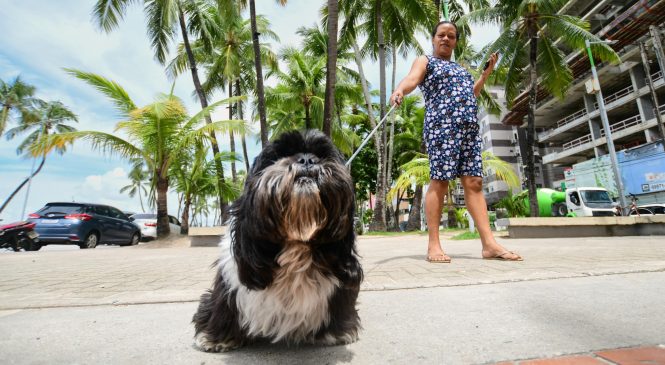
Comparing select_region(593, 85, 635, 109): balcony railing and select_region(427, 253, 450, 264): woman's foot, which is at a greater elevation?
select_region(593, 85, 635, 109): balcony railing

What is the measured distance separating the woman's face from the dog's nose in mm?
3096

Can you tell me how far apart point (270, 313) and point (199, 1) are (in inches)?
877

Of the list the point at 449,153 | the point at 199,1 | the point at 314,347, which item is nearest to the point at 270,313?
the point at 314,347

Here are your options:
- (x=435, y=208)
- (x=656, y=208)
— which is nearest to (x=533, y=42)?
(x=656, y=208)

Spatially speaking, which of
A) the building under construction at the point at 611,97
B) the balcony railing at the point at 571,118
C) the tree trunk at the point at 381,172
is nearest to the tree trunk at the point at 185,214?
the tree trunk at the point at 381,172

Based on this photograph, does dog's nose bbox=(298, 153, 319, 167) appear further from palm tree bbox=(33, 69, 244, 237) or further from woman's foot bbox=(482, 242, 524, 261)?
palm tree bbox=(33, 69, 244, 237)

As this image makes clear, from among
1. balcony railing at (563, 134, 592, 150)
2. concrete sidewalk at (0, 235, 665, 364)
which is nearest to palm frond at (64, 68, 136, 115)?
concrete sidewalk at (0, 235, 665, 364)

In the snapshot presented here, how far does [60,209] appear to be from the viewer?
12125 millimetres

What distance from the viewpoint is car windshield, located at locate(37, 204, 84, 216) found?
12039 mm

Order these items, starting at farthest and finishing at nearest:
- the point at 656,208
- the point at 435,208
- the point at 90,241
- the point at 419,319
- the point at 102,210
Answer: the point at 656,208, the point at 102,210, the point at 90,241, the point at 435,208, the point at 419,319

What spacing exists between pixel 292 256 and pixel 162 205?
13271 millimetres

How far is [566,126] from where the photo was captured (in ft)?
129

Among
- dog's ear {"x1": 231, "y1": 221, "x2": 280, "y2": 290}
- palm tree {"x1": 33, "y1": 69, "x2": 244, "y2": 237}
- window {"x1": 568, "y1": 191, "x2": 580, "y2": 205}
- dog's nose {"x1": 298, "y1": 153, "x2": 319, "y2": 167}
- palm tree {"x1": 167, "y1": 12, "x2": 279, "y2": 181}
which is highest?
palm tree {"x1": 167, "y1": 12, "x2": 279, "y2": 181}

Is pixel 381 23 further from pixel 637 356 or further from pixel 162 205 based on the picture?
pixel 637 356
